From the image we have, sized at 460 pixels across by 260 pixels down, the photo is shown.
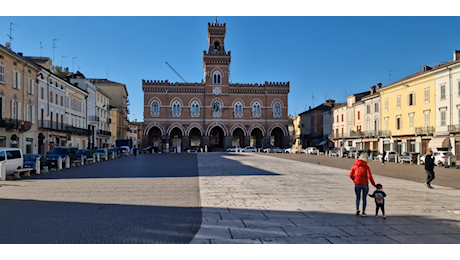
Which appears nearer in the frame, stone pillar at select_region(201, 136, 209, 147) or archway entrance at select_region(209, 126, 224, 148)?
stone pillar at select_region(201, 136, 209, 147)

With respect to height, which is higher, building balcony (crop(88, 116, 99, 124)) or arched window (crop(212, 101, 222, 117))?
arched window (crop(212, 101, 222, 117))

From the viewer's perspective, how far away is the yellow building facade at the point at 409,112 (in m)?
40.2

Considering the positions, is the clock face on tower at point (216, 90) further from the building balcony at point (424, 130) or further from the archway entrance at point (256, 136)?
the building balcony at point (424, 130)

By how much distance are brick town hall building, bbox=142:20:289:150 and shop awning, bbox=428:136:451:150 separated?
3527 centimetres

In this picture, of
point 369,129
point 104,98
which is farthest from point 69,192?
point 104,98

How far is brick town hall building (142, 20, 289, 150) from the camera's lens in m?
70.0

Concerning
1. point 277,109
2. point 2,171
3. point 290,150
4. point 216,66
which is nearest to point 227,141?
point 277,109

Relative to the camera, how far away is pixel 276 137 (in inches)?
2938

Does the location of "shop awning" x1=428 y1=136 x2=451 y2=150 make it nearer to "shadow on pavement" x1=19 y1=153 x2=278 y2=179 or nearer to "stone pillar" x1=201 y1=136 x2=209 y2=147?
"shadow on pavement" x1=19 y1=153 x2=278 y2=179

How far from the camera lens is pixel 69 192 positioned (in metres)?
13.3

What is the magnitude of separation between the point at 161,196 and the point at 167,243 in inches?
229

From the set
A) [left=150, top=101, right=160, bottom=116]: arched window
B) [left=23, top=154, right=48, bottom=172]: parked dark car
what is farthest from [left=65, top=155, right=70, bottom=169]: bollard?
[left=150, top=101, right=160, bottom=116]: arched window

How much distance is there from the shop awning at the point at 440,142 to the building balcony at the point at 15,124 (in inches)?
1529
